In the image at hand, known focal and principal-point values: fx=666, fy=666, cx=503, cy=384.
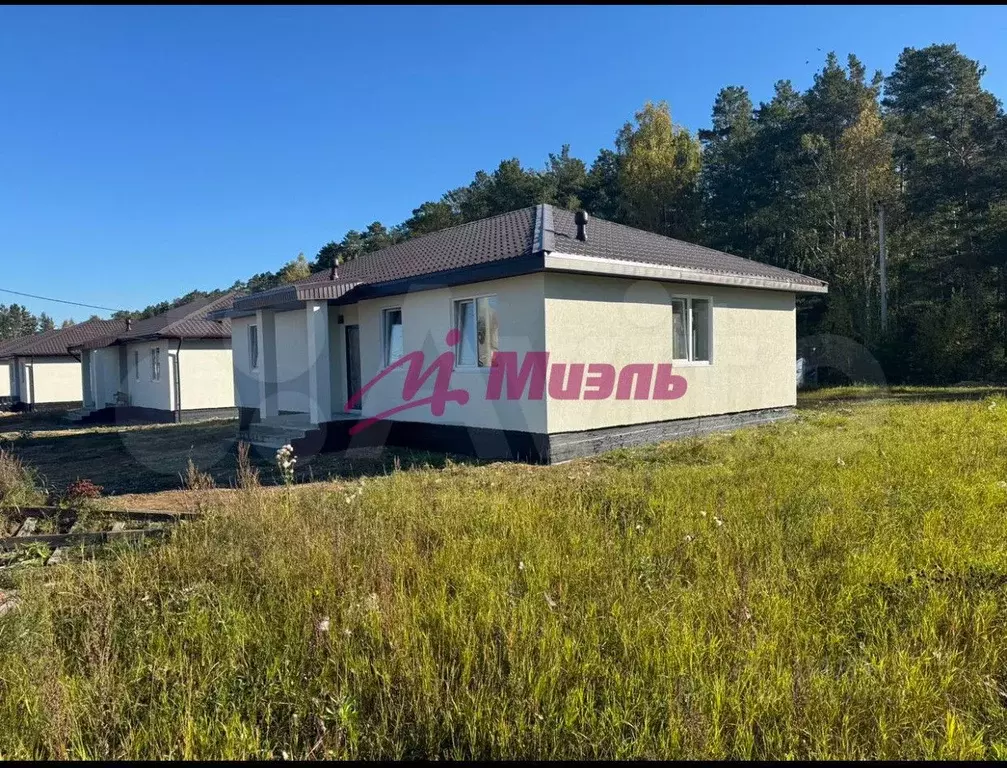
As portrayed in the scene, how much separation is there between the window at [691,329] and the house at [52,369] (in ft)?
90.5

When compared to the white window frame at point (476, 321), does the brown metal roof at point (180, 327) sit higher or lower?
higher

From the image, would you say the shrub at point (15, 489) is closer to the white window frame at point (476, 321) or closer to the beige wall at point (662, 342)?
the white window frame at point (476, 321)

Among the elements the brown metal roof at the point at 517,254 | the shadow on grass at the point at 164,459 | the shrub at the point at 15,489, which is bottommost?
the shadow on grass at the point at 164,459

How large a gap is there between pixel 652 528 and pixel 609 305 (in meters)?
6.19

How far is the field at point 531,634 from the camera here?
2789 mm

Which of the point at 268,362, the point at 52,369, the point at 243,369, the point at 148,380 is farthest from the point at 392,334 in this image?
the point at 52,369

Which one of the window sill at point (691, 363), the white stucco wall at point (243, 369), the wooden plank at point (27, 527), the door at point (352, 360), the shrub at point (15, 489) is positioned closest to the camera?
the wooden plank at point (27, 527)

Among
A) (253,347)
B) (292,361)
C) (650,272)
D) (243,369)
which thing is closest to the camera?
(650,272)

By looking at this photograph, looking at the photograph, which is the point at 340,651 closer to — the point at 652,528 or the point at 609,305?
the point at 652,528

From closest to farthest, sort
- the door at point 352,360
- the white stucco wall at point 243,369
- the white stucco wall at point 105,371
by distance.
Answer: the door at point 352,360 → the white stucco wall at point 243,369 → the white stucco wall at point 105,371

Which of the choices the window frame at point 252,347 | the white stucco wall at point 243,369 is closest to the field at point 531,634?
the white stucco wall at point 243,369

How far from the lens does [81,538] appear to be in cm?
579

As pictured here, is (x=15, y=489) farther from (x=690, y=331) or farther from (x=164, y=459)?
(x=690, y=331)

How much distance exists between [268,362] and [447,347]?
585 centimetres
